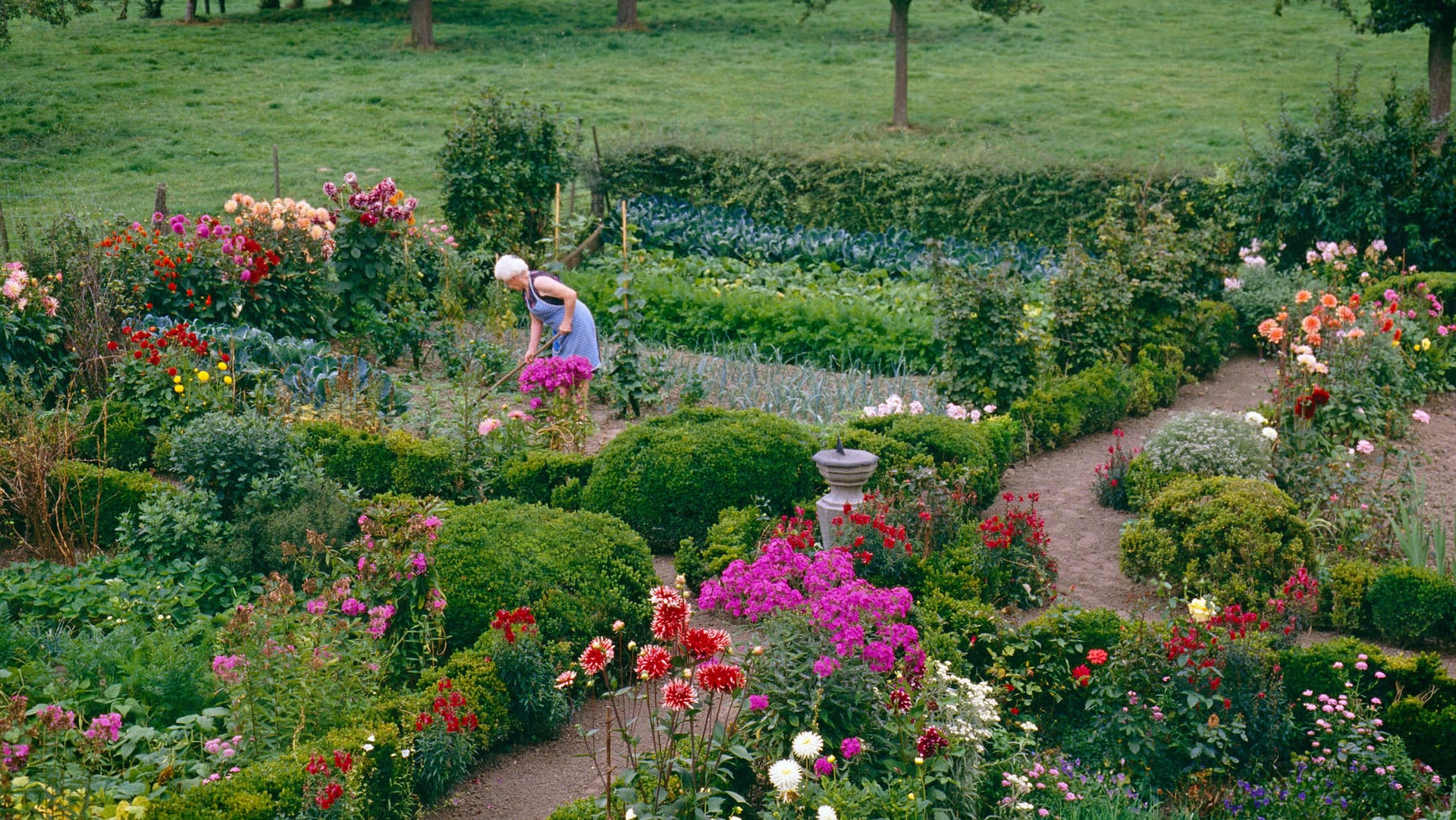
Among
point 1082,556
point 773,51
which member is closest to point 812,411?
point 1082,556

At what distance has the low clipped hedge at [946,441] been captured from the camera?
7320mm

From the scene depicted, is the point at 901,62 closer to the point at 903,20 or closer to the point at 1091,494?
the point at 903,20

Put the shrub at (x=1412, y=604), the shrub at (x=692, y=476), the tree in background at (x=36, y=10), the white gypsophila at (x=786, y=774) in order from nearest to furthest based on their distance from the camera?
the white gypsophila at (x=786, y=774) → the shrub at (x=1412, y=604) → the shrub at (x=692, y=476) → the tree in background at (x=36, y=10)

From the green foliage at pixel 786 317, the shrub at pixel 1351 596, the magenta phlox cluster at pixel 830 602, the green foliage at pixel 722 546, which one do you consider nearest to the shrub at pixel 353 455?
the green foliage at pixel 722 546

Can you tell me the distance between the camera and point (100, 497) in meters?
6.94

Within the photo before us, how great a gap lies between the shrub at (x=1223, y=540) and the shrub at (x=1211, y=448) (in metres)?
0.50

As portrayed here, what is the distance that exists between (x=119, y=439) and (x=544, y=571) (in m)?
3.79

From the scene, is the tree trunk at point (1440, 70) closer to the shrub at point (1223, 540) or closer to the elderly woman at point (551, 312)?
the shrub at point (1223, 540)

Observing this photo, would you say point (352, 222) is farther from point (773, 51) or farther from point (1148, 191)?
point (773, 51)

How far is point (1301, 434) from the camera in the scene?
7512 millimetres

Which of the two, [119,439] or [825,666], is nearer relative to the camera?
[825,666]

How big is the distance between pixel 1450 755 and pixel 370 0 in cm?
3346

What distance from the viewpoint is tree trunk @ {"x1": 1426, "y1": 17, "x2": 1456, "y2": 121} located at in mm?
16781

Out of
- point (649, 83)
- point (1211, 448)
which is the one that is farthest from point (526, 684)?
point (649, 83)
